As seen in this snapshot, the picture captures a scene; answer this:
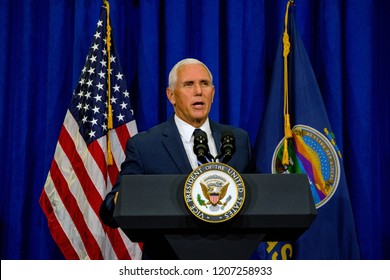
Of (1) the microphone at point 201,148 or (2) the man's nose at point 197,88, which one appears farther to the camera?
(2) the man's nose at point 197,88

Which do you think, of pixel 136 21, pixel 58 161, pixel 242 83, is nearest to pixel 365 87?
pixel 242 83

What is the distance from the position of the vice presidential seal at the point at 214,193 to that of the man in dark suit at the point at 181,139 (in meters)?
0.46

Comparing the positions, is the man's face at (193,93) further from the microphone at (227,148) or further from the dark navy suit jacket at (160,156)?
the microphone at (227,148)

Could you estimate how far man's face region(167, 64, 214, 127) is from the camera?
7.58ft

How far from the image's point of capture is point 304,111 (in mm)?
3424

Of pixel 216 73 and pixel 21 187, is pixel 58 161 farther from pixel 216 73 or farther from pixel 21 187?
pixel 216 73

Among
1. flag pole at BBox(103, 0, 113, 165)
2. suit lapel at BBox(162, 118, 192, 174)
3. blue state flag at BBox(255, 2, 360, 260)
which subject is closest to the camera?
suit lapel at BBox(162, 118, 192, 174)

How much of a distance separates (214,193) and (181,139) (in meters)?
0.64

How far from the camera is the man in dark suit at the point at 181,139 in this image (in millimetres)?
2168

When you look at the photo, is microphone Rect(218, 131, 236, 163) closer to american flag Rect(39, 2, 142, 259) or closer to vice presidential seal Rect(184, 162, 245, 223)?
vice presidential seal Rect(184, 162, 245, 223)

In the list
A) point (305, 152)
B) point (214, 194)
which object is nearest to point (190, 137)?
point (214, 194)

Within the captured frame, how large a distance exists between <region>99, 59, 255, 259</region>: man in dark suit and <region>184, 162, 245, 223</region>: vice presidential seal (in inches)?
18.2

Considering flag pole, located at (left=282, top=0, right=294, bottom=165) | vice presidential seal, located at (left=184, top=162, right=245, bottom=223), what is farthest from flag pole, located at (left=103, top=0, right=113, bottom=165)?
vice presidential seal, located at (left=184, top=162, right=245, bottom=223)

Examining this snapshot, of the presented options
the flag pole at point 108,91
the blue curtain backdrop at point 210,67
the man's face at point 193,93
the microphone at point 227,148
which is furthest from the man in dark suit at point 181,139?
the blue curtain backdrop at point 210,67
